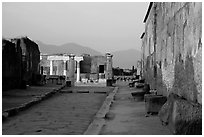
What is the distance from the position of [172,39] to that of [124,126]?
3009 mm

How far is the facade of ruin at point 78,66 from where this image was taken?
130 ft

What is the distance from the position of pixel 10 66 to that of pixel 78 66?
86.9 ft

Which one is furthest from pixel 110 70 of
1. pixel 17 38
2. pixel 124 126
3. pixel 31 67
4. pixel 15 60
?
pixel 124 126

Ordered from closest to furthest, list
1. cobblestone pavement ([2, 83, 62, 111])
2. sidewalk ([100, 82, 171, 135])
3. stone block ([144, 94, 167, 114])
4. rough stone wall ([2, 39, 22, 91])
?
sidewalk ([100, 82, 171, 135]) < stone block ([144, 94, 167, 114]) < cobblestone pavement ([2, 83, 62, 111]) < rough stone wall ([2, 39, 22, 91])

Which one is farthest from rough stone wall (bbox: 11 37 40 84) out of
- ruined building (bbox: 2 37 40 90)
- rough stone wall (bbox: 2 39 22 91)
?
rough stone wall (bbox: 2 39 22 91)

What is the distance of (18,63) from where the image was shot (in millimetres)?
15375

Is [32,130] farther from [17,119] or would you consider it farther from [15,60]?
[15,60]

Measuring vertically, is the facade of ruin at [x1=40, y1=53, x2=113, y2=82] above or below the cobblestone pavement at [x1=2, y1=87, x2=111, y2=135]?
above

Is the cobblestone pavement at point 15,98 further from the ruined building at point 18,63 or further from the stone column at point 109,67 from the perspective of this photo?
the stone column at point 109,67

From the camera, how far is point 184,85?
5566 millimetres

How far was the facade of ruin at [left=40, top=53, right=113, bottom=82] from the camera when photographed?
39.7 metres

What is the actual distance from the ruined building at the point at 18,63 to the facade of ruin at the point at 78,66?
59.4 ft

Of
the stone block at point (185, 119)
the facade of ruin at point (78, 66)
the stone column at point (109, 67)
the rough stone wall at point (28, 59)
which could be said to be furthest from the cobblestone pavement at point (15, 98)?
the facade of ruin at point (78, 66)

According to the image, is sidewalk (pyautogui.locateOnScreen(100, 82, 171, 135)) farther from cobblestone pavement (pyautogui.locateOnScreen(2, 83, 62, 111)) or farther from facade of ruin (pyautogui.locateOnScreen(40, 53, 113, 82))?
facade of ruin (pyautogui.locateOnScreen(40, 53, 113, 82))
